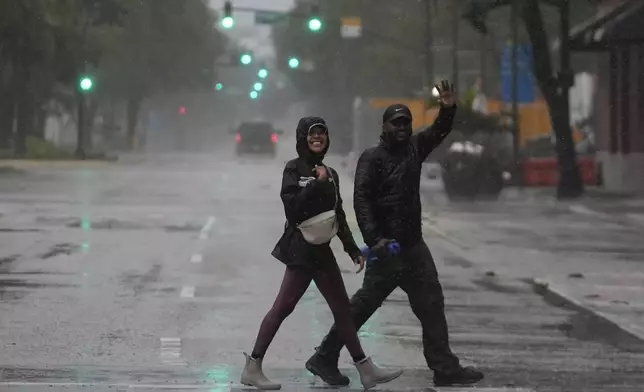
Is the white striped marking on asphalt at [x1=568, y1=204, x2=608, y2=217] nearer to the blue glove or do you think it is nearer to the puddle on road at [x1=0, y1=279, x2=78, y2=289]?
the puddle on road at [x1=0, y1=279, x2=78, y2=289]

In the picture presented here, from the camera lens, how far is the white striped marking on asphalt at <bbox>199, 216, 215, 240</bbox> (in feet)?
72.3

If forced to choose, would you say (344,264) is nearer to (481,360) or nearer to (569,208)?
(481,360)

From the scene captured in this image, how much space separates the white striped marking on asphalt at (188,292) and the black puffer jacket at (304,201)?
570 centimetres

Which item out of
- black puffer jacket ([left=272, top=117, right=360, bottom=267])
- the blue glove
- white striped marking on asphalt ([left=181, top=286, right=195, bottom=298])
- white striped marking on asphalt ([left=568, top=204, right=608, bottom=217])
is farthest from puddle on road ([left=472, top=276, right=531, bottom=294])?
white striped marking on asphalt ([left=568, top=204, right=608, bottom=217])

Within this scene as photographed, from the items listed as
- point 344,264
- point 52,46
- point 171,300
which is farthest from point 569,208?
point 52,46

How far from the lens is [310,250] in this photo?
8.55 metres

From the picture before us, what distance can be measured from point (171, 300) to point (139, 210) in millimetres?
14503

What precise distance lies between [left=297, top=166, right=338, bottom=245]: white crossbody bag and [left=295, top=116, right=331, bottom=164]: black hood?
4.5 inches

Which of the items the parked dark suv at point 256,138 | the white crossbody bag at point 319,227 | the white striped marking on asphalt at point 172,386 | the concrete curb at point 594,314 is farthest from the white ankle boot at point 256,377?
the parked dark suv at point 256,138

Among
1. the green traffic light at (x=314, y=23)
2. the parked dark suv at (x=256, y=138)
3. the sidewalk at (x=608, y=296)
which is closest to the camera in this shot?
the sidewalk at (x=608, y=296)

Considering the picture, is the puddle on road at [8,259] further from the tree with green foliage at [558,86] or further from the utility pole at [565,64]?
the utility pole at [565,64]

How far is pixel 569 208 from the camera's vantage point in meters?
29.3

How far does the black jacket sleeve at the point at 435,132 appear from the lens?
8.98 m

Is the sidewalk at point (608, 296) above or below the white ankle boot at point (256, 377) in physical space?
below
